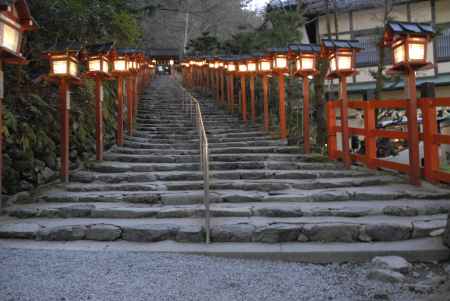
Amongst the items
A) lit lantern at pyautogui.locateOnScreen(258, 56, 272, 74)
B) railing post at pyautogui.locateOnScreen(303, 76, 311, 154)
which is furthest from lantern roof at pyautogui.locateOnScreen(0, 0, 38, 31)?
lit lantern at pyautogui.locateOnScreen(258, 56, 272, 74)

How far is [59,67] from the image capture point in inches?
320

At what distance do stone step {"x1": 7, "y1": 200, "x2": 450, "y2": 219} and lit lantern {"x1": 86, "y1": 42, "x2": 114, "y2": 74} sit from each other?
409 cm

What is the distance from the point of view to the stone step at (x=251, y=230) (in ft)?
17.3

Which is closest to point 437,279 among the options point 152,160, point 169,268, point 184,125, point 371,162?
point 169,268

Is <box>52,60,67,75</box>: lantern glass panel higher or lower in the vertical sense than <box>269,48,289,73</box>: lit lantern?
lower

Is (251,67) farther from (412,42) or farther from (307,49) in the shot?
(412,42)

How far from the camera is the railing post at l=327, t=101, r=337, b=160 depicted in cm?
997

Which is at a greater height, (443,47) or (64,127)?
(443,47)

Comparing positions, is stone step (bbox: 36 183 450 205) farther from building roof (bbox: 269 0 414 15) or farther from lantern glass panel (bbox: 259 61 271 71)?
building roof (bbox: 269 0 414 15)

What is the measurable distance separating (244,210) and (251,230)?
888 millimetres

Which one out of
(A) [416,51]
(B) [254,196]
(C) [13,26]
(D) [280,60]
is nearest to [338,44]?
(A) [416,51]

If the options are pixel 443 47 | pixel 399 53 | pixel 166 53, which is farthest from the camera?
pixel 166 53

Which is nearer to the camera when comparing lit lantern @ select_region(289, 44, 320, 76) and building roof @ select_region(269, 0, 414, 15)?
lit lantern @ select_region(289, 44, 320, 76)

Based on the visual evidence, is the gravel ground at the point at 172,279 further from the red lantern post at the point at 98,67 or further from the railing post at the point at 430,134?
the red lantern post at the point at 98,67
